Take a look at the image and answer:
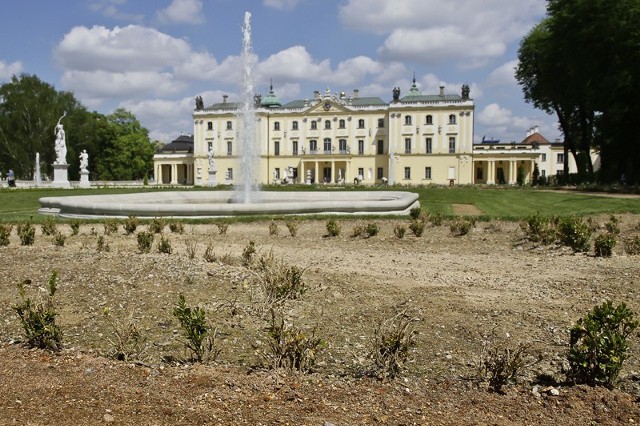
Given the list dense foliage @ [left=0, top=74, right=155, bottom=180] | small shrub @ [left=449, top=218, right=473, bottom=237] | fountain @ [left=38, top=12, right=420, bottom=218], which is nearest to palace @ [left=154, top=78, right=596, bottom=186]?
dense foliage @ [left=0, top=74, right=155, bottom=180]

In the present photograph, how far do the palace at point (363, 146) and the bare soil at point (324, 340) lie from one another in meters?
55.7

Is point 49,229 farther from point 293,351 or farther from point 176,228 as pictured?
point 293,351

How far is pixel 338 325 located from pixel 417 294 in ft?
5.18

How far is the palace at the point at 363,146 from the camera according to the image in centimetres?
6694

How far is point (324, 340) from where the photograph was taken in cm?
479

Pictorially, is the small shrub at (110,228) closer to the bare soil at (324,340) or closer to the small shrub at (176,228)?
the small shrub at (176,228)

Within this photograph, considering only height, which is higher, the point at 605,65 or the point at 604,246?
the point at 605,65

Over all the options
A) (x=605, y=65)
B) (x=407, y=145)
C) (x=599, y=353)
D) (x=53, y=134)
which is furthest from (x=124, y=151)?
(x=599, y=353)

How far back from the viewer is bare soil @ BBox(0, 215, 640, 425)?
358cm

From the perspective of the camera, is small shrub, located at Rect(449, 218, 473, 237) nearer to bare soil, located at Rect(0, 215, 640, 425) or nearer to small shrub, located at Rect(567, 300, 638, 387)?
bare soil, located at Rect(0, 215, 640, 425)

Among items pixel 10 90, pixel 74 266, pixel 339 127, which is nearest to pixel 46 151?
pixel 10 90

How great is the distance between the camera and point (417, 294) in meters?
6.61

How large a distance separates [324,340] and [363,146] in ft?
219

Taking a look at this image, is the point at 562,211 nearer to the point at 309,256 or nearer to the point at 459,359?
the point at 309,256
